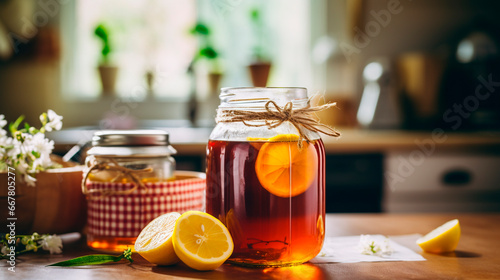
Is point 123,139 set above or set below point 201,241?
above

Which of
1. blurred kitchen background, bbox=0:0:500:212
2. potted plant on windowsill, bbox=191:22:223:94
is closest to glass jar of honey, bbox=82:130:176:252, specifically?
blurred kitchen background, bbox=0:0:500:212

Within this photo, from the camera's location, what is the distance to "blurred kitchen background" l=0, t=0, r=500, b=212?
2539 millimetres

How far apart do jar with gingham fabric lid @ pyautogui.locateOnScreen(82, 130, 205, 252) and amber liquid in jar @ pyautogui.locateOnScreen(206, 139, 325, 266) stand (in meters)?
0.12

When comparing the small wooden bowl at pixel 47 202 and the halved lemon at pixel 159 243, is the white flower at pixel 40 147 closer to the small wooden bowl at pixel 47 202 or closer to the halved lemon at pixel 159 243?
the small wooden bowl at pixel 47 202

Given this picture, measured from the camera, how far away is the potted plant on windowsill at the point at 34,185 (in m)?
0.78

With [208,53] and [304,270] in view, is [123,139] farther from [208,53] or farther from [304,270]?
[208,53]

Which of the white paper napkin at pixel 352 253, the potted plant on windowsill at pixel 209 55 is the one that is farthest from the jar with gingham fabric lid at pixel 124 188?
the potted plant on windowsill at pixel 209 55

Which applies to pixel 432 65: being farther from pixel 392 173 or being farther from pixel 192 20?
pixel 192 20

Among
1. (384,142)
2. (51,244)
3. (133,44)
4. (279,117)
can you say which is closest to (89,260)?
(51,244)

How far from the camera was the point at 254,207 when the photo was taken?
0.69 metres

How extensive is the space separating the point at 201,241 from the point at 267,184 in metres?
0.12

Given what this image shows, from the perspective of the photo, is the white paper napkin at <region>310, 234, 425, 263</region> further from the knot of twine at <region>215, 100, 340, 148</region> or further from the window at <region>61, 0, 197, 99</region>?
the window at <region>61, 0, 197, 99</region>

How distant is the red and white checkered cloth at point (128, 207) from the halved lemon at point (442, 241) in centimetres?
39

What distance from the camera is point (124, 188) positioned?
77 cm
